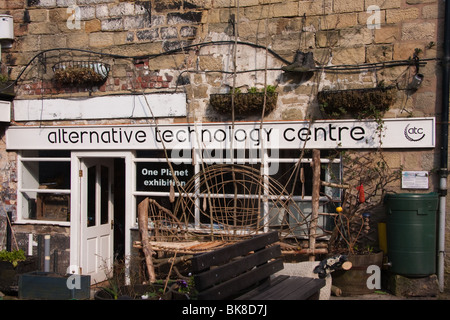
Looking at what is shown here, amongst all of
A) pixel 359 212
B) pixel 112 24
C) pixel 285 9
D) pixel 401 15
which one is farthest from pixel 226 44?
pixel 359 212

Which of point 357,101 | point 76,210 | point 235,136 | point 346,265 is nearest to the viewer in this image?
point 346,265

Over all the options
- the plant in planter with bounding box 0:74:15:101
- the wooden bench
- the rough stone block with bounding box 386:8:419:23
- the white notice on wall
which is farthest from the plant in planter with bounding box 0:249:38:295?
the rough stone block with bounding box 386:8:419:23

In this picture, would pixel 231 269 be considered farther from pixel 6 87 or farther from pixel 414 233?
pixel 6 87

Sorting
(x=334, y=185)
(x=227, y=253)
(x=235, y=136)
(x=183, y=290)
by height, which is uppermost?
(x=235, y=136)

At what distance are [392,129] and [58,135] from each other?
5.14m

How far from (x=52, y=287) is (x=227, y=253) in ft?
11.1

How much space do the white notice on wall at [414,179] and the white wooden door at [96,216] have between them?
4661mm

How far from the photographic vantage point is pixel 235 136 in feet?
23.8

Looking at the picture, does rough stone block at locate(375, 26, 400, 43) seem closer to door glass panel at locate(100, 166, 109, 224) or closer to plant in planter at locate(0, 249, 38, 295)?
door glass panel at locate(100, 166, 109, 224)

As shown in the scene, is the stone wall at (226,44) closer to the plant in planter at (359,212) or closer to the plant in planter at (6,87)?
the plant in planter at (6,87)

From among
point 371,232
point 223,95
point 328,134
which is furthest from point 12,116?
point 371,232

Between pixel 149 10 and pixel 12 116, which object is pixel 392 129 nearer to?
pixel 149 10

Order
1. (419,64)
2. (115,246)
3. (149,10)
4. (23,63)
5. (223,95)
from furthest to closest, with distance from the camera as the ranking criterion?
(115,246), (23,63), (149,10), (223,95), (419,64)

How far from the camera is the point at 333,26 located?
6.89 meters
